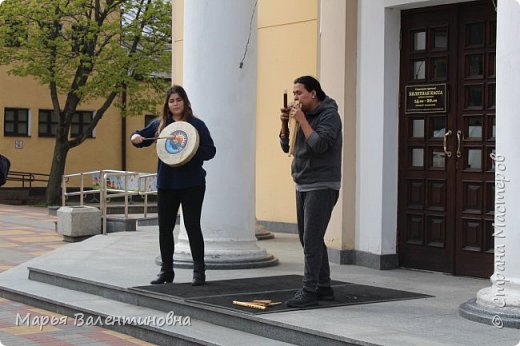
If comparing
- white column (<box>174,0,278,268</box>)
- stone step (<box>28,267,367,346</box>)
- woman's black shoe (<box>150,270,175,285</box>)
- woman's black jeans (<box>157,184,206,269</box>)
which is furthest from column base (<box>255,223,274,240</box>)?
woman's black jeans (<box>157,184,206,269</box>)

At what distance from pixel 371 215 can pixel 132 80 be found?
20.4m

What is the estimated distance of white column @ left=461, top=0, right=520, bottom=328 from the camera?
6.42 meters

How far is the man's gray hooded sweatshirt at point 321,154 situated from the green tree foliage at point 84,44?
22.6m

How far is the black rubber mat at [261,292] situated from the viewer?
7.33m

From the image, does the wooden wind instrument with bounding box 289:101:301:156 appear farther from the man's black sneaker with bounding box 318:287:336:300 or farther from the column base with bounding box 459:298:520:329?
the column base with bounding box 459:298:520:329

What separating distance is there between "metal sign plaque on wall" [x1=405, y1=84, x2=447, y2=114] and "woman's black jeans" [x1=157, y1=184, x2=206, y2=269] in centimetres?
273

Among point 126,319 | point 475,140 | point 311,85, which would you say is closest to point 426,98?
point 475,140

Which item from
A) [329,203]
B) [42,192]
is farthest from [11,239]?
[42,192]

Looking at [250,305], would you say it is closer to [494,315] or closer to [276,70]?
[494,315]

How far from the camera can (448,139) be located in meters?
9.23

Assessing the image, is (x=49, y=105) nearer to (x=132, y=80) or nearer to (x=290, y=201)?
(x=132, y=80)

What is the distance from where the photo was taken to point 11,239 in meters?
16.1

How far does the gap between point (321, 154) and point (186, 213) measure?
176cm

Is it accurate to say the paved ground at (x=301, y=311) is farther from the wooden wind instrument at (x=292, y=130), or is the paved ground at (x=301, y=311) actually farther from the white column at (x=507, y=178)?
the wooden wind instrument at (x=292, y=130)
